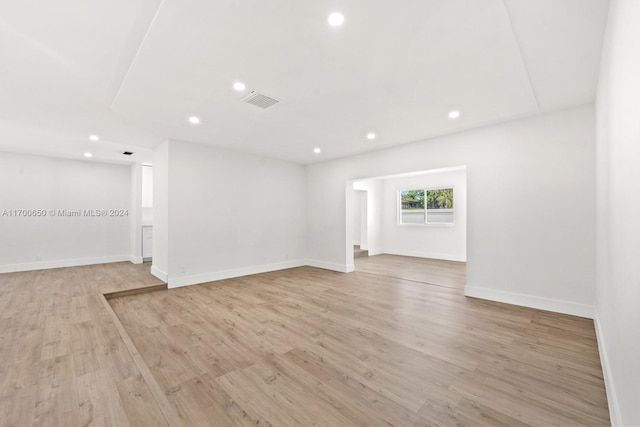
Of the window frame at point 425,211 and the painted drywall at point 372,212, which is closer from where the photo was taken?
the window frame at point 425,211

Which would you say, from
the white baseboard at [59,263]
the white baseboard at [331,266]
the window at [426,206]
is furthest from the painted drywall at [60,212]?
the window at [426,206]

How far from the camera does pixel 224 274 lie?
5.39 m

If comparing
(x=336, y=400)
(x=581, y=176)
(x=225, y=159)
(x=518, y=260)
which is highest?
(x=225, y=159)

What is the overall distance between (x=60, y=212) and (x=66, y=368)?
20.3 ft

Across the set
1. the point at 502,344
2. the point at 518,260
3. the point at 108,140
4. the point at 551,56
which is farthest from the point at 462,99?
the point at 108,140

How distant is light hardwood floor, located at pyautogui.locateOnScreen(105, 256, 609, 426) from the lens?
1.72 m

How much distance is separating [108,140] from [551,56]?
259 inches

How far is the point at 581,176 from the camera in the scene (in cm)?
331

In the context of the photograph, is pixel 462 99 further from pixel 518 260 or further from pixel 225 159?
pixel 225 159

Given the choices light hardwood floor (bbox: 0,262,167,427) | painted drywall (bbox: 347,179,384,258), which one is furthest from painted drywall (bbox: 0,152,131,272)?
painted drywall (bbox: 347,179,384,258)

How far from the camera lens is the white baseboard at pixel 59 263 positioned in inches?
229

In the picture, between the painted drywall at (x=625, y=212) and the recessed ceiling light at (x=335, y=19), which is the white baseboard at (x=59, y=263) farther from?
the painted drywall at (x=625, y=212)

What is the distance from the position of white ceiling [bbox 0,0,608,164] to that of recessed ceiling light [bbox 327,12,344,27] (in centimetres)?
4

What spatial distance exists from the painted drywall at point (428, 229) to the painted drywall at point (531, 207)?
108 inches
